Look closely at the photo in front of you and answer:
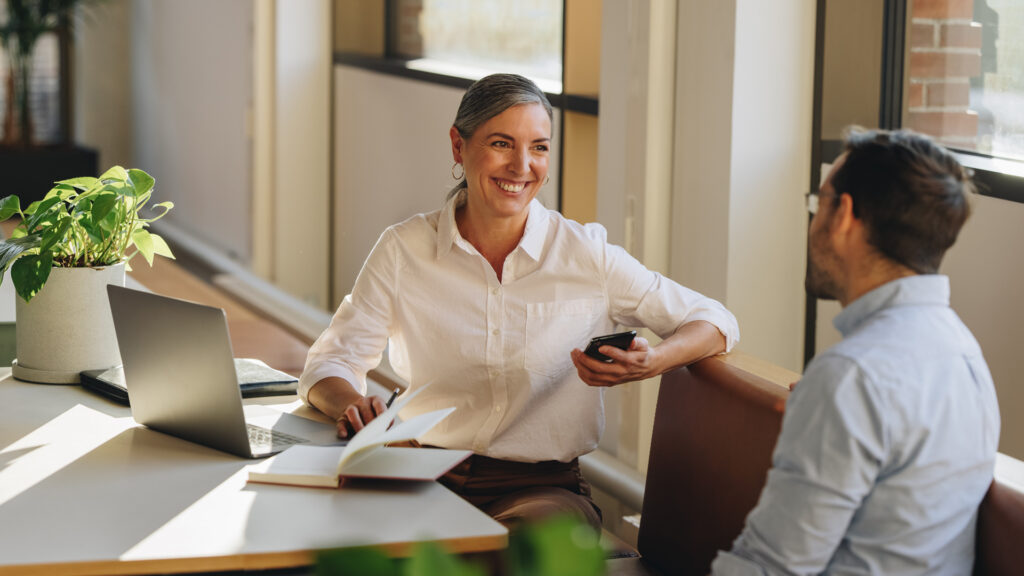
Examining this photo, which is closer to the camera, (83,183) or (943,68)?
(83,183)

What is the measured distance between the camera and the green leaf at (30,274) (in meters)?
2.25

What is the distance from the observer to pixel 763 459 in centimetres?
193

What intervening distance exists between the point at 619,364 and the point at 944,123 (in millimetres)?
1350

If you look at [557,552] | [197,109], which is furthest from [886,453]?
[197,109]

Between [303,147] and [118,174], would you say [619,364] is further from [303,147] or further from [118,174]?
[303,147]

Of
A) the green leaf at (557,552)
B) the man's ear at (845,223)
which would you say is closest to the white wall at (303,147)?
the man's ear at (845,223)

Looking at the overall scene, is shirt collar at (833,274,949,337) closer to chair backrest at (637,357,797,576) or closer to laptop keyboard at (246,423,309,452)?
chair backrest at (637,357,797,576)

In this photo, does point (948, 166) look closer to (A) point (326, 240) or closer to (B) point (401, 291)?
(B) point (401, 291)

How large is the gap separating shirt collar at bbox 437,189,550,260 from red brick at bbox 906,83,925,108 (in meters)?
1.18

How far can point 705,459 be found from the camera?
6.88ft

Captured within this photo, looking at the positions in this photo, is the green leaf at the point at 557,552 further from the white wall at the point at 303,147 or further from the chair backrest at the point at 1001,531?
the white wall at the point at 303,147

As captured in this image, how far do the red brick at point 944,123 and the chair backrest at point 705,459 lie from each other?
1129 millimetres

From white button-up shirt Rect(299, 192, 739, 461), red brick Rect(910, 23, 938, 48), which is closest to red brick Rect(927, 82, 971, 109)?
red brick Rect(910, 23, 938, 48)

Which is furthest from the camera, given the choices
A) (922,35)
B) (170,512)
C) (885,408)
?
(922,35)
